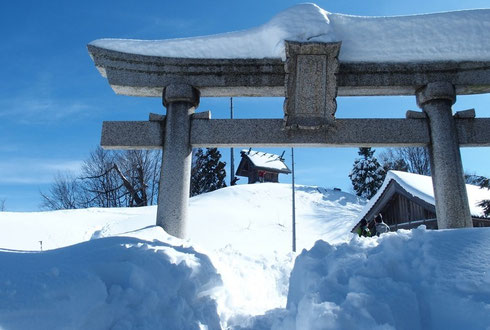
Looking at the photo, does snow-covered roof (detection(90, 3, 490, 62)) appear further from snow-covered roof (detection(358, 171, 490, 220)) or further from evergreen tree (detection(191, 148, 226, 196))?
evergreen tree (detection(191, 148, 226, 196))

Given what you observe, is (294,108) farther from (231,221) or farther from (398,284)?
(231,221)

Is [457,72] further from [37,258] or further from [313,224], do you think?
[313,224]

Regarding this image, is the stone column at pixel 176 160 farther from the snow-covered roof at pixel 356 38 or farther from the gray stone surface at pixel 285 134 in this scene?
the snow-covered roof at pixel 356 38

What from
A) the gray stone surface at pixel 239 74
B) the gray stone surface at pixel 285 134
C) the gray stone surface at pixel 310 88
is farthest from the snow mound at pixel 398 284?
the gray stone surface at pixel 239 74

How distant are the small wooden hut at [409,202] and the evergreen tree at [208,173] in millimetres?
17147

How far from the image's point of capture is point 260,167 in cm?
3306

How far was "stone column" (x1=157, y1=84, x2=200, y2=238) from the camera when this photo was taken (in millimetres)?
5566

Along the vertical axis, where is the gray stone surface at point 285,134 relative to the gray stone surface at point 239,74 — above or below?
below

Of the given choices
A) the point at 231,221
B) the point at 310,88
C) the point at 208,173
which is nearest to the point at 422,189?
the point at 310,88

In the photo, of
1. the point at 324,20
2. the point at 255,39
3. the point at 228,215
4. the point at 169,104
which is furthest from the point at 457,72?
the point at 228,215

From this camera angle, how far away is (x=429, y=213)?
1057 centimetres

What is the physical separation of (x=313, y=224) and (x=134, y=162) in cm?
1281

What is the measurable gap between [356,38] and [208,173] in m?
24.3

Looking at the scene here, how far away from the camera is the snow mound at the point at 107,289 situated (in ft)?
7.34
